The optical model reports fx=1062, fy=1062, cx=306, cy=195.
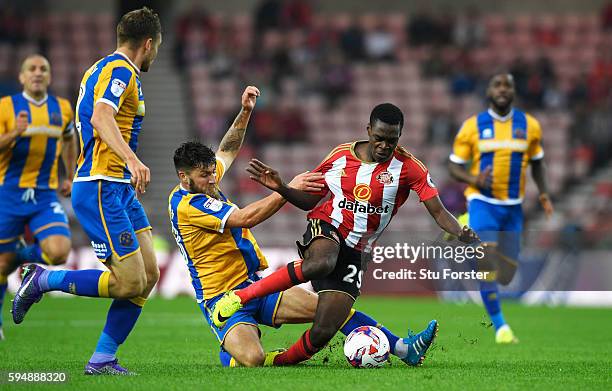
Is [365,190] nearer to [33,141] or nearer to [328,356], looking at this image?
[328,356]

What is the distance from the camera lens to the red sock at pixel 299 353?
7352mm

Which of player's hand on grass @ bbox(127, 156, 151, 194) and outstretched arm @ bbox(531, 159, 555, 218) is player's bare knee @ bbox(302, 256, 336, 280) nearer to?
player's hand on grass @ bbox(127, 156, 151, 194)

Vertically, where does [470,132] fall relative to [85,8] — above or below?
below

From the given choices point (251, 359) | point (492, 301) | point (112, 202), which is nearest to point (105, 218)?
point (112, 202)

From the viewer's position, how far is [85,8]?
25625 mm

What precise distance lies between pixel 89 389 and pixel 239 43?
18375 millimetres

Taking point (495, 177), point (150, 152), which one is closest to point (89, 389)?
point (495, 177)

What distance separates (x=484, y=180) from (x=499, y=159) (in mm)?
427

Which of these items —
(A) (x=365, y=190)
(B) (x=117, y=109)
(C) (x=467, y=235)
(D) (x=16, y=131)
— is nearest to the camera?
(B) (x=117, y=109)

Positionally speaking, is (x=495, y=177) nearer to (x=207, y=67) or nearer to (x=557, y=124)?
(x=557, y=124)

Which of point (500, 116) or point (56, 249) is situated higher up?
point (500, 116)

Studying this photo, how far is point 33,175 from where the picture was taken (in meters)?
10.0

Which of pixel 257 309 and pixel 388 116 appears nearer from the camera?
pixel 388 116

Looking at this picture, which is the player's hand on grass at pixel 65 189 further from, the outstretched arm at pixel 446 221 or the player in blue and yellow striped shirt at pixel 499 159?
the outstretched arm at pixel 446 221
